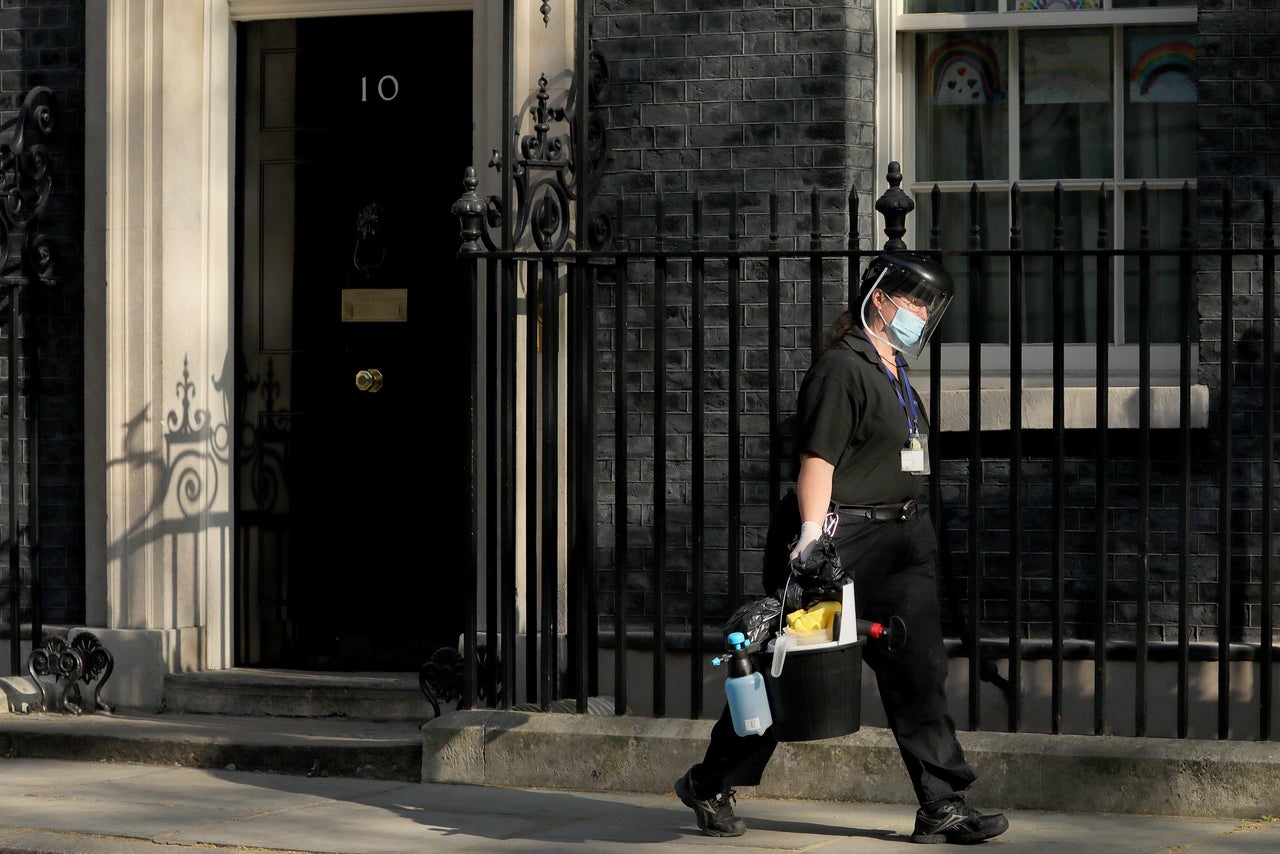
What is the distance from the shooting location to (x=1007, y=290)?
298 inches

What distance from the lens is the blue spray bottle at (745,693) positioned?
5.04 metres

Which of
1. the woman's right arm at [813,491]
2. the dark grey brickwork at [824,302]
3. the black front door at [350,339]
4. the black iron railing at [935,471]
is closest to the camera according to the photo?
the woman's right arm at [813,491]

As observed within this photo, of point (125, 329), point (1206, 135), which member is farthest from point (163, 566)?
point (1206, 135)

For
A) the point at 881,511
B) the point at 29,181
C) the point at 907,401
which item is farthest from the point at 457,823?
the point at 29,181

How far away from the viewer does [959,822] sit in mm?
5426

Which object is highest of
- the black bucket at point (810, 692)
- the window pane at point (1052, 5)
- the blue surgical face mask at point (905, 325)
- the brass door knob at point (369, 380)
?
the window pane at point (1052, 5)

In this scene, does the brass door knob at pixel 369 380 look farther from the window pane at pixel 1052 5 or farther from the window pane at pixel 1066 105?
the window pane at pixel 1052 5

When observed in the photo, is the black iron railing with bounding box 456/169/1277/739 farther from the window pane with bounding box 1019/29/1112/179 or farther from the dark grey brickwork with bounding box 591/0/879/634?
the window pane with bounding box 1019/29/1112/179

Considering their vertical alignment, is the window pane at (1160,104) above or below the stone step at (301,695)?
above

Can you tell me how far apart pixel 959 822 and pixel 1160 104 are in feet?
11.5

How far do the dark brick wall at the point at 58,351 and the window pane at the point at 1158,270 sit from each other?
15.4 ft

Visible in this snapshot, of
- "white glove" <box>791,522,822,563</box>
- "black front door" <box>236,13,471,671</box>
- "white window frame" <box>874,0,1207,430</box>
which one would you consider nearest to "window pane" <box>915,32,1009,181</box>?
"white window frame" <box>874,0,1207,430</box>

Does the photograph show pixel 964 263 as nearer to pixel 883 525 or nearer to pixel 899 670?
pixel 883 525

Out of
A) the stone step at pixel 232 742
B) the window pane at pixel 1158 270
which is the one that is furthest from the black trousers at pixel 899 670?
the window pane at pixel 1158 270
